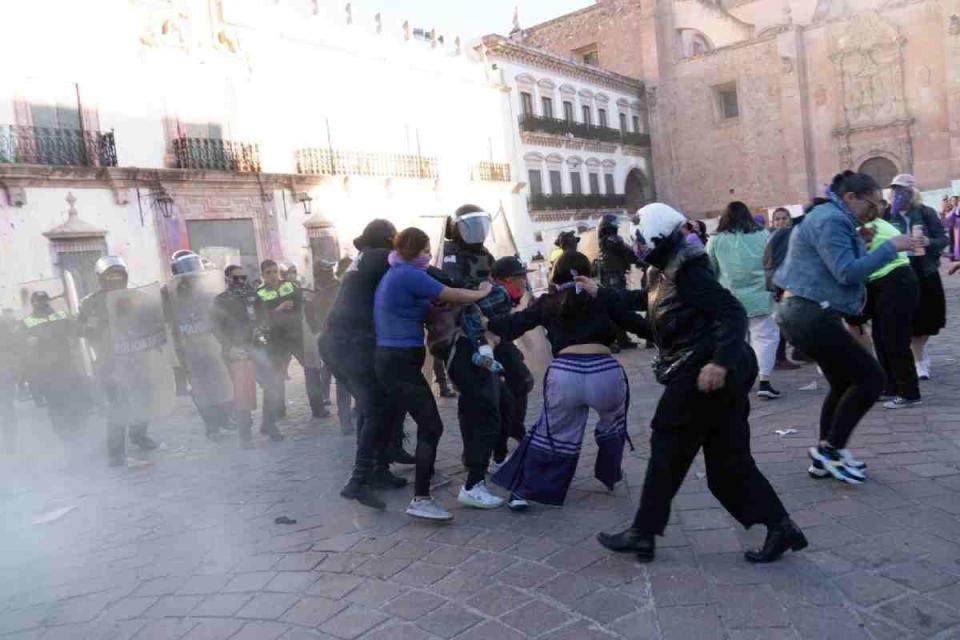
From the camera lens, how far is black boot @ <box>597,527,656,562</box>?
3.43 m

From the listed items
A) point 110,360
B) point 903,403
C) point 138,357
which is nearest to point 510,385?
point 903,403

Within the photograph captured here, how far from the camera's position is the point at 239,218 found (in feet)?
65.6

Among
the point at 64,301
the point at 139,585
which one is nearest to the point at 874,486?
the point at 139,585

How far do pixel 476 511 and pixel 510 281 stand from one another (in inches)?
54.7

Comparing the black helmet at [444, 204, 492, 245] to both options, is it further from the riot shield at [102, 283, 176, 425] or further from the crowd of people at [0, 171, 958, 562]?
the riot shield at [102, 283, 176, 425]

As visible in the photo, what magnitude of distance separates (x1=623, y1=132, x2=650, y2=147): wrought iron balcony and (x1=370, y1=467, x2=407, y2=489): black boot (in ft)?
110

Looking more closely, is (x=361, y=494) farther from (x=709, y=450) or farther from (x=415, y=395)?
(x=709, y=450)

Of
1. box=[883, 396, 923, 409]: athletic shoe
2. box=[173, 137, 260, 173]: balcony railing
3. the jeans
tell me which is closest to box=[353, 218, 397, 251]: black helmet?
the jeans

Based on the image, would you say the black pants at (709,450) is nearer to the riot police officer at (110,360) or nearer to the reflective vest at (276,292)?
the riot police officer at (110,360)

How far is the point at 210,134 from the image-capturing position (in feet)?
63.6

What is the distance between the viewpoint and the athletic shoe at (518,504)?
4.25 metres

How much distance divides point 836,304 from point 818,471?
2.96 ft

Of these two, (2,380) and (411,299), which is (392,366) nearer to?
(411,299)

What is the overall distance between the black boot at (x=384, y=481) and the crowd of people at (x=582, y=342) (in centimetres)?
1
